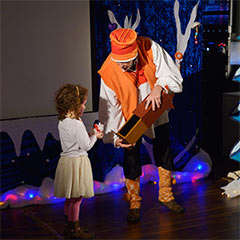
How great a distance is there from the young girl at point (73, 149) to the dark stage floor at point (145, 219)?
1.16 feet

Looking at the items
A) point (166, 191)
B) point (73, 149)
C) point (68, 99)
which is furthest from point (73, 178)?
point (166, 191)

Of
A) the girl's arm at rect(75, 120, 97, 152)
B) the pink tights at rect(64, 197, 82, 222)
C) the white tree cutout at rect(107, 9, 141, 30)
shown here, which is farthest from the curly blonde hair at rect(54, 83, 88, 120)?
the white tree cutout at rect(107, 9, 141, 30)

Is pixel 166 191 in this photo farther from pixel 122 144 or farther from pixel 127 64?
pixel 127 64

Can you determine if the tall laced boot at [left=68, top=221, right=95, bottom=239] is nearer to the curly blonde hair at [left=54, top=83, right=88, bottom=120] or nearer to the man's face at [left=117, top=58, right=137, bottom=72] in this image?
the curly blonde hair at [left=54, top=83, right=88, bottom=120]

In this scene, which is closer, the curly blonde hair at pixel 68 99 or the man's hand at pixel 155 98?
the curly blonde hair at pixel 68 99

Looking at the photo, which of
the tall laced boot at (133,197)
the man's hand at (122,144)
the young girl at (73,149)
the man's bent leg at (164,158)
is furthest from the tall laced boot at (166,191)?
the young girl at (73,149)

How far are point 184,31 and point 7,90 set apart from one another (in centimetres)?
174

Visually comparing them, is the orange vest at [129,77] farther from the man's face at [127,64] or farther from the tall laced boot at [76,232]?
the tall laced boot at [76,232]

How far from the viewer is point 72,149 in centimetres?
318

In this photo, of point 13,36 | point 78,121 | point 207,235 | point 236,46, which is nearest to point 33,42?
point 13,36

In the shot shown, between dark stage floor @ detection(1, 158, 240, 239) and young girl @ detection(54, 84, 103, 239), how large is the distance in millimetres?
355

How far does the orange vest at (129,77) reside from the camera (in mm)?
3473

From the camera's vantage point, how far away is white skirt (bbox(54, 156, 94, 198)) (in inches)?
125

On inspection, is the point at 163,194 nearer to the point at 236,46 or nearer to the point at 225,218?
the point at 225,218
